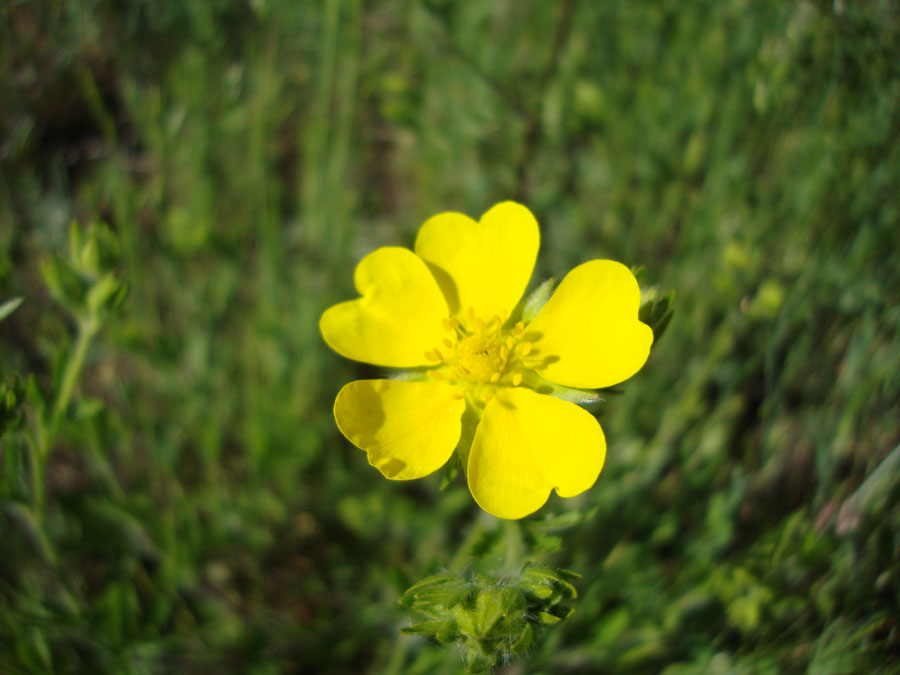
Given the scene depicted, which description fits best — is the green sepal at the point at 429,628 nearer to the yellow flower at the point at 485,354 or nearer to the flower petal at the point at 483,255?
the yellow flower at the point at 485,354

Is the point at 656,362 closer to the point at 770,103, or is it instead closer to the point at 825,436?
the point at 825,436

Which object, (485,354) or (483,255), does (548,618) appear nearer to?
(485,354)

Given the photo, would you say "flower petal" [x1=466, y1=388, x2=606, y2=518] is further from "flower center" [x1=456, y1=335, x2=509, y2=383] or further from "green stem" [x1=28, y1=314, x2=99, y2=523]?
"green stem" [x1=28, y1=314, x2=99, y2=523]

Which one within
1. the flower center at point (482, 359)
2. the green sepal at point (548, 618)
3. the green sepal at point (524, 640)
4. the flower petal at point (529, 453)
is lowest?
the green sepal at point (524, 640)

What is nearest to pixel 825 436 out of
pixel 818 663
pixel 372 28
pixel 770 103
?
pixel 818 663

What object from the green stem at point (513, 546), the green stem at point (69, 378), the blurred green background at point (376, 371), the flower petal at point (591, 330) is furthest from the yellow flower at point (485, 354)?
the green stem at point (69, 378)

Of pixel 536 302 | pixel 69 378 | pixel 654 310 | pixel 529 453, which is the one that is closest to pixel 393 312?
pixel 536 302
